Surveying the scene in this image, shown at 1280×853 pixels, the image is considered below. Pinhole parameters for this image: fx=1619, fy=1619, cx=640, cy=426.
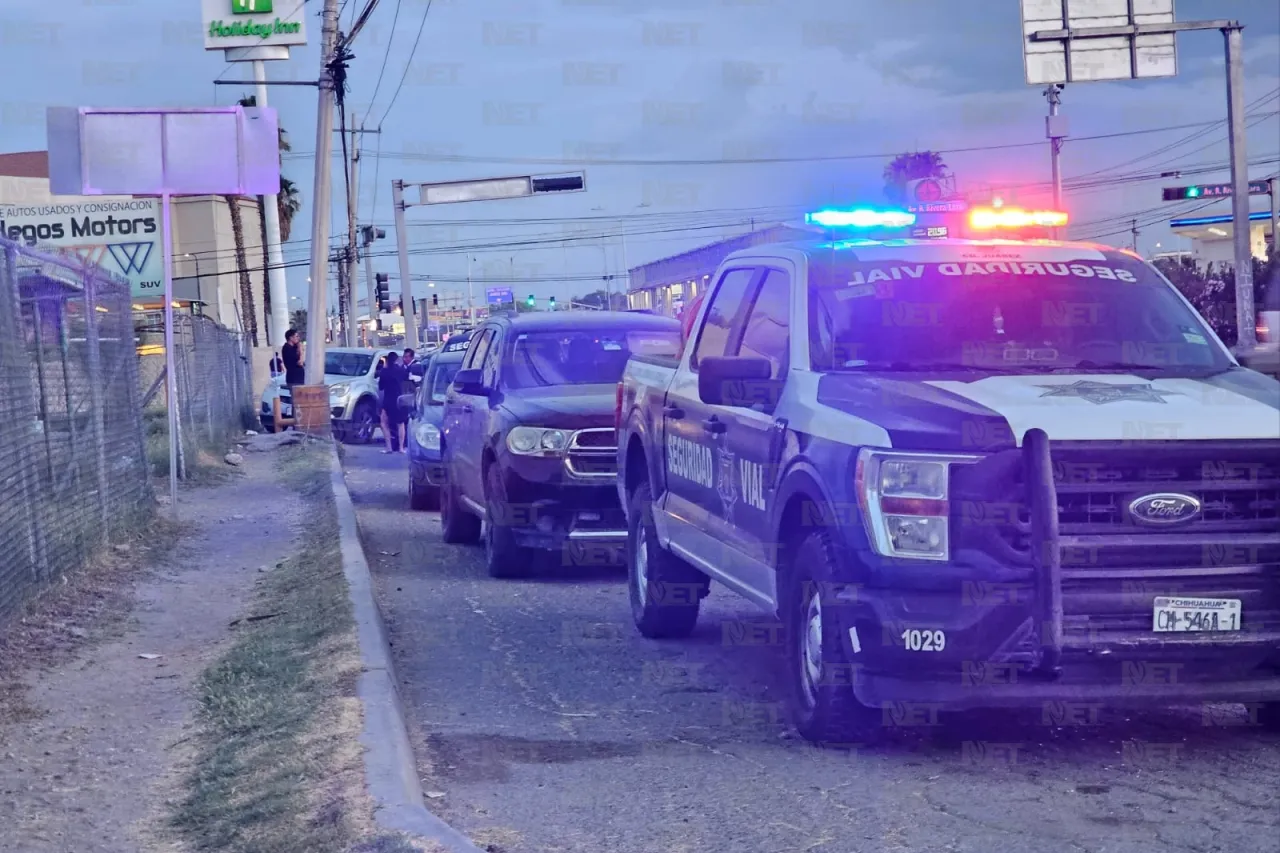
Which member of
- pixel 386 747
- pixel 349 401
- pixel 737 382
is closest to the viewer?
pixel 386 747

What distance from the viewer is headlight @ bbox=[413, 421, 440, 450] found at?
1575 cm

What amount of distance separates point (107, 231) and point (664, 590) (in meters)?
36.3

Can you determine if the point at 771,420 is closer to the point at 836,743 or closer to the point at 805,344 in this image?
the point at 805,344

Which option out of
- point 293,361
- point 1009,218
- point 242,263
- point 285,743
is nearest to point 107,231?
point 293,361

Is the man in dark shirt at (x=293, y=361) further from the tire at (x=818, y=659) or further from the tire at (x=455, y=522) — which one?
the tire at (x=818, y=659)

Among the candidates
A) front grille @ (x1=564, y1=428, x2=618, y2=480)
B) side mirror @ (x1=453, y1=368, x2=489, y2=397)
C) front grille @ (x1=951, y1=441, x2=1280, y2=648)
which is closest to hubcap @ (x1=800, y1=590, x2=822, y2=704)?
front grille @ (x1=951, y1=441, x2=1280, y2=648)

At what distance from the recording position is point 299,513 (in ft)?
51.4

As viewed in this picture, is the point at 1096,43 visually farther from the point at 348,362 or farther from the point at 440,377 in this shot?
the point at 348,362

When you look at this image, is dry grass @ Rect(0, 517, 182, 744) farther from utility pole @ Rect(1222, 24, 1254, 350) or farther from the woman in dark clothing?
utility pole @ Rect(1222, 24, 1254, 350)

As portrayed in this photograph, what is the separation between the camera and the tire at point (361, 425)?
102 feet

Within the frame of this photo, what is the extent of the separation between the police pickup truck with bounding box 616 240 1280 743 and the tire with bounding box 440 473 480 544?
686 centimetres

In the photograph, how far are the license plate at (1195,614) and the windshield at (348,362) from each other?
27809 mm

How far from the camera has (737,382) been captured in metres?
6.86

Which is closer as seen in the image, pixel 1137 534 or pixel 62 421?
pixel 1137 534
